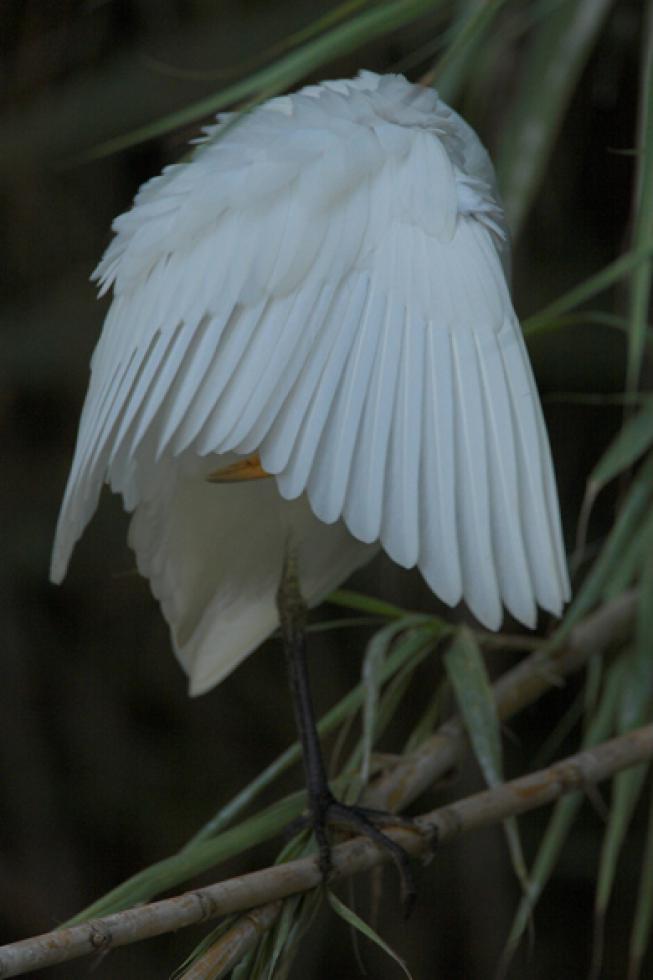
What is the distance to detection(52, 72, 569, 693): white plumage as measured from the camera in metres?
0.65

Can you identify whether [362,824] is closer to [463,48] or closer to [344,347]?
[344,347]

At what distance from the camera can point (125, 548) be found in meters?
1.58

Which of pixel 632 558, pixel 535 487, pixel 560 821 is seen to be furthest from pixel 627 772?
pixel 535 487

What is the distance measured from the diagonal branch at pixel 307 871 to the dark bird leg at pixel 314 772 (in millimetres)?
12

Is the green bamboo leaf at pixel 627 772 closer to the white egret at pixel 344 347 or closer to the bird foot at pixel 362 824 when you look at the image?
the bird foot at pixel 362 824

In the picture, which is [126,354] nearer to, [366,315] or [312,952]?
[366,315]

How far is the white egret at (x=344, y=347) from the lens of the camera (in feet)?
2.12

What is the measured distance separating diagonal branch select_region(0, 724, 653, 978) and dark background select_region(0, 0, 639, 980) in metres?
0.65

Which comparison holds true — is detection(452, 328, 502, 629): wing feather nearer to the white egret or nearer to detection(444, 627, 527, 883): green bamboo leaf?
the white egret

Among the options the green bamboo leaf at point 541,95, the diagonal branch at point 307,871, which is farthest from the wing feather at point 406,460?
the green bamboo leaf at point 541,95

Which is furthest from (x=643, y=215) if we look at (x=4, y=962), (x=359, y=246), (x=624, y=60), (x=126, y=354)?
(x=624, y=60)

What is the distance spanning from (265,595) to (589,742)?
0.29 meters

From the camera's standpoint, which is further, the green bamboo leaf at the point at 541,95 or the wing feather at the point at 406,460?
the green bamboo leaf at the point at 541,95

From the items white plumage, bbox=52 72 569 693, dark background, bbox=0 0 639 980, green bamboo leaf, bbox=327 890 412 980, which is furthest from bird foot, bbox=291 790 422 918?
dark background, bbox=0 0 639 980
